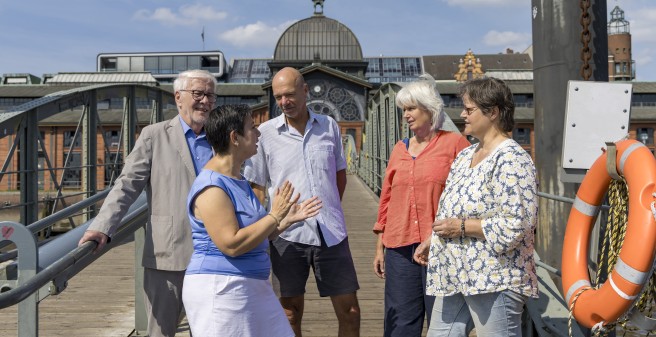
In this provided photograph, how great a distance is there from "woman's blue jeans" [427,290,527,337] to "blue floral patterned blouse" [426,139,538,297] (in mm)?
49

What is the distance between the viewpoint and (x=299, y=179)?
3152mm

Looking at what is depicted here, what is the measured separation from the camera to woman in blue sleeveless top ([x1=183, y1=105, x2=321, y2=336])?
222cm

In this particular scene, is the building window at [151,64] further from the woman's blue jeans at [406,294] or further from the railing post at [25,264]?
the railing post at [25,264]

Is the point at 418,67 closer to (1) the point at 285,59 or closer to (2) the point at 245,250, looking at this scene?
Answer: (1) the point at 285,59

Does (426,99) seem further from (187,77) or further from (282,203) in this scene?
(187,77)

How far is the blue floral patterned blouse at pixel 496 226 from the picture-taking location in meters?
2.27

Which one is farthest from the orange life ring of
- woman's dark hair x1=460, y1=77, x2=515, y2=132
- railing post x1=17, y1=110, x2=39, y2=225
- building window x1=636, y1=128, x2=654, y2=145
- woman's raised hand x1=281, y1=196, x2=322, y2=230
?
building window x1=636, y1=128, x2=654, y2=145

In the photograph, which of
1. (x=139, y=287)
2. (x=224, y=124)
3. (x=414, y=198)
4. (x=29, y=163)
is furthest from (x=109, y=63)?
(x=224, y=124)

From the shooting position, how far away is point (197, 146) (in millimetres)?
2951

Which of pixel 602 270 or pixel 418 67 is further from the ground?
pixel 418 67

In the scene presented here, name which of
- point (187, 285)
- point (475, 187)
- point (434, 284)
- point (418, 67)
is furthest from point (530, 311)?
point (418, 67)

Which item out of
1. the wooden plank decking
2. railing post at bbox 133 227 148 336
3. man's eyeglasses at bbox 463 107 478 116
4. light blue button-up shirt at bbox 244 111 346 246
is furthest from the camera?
the wooden plank decking

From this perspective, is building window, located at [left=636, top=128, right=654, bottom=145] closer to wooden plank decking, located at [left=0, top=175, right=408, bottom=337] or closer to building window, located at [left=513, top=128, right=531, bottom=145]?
building window, located at [left=513, top=128, right=531, bottom=145]

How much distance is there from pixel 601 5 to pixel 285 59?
Result: 145ft
